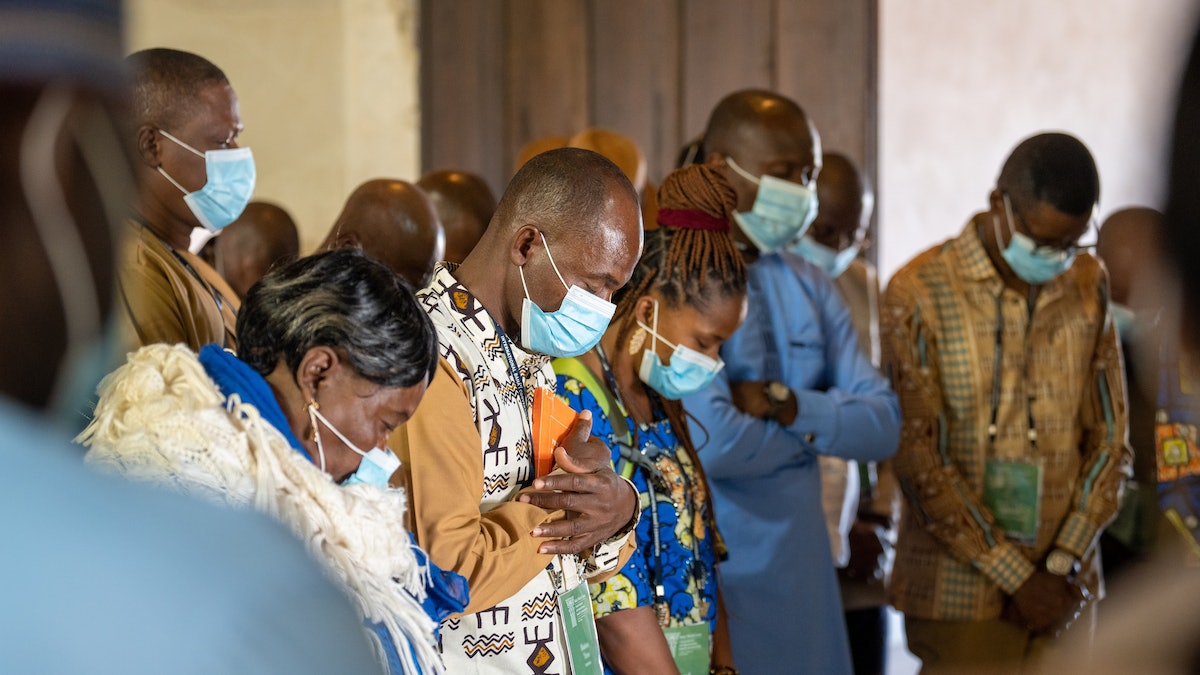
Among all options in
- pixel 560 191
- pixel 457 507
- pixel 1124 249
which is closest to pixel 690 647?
pixel 457 507

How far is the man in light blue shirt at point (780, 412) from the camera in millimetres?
3365

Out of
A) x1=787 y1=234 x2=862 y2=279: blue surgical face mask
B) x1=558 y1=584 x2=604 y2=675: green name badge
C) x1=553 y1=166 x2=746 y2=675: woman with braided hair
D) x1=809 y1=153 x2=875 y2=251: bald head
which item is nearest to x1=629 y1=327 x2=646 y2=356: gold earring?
x1=553 y1=166 x2=746 y2=675: woman with braided hair

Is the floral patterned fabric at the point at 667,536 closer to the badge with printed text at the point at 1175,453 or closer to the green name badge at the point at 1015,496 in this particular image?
the green name badge at the point at 1015,496

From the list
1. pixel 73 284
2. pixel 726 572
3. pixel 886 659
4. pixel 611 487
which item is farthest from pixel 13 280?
pixel 886 659

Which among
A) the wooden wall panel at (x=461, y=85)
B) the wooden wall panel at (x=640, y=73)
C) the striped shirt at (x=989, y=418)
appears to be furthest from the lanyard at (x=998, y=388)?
the wooden wall panel at (x=461, y=85)

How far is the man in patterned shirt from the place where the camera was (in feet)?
6.48

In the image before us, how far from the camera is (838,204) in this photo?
5121 mm

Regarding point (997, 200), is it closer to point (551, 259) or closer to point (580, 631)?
point (551, 259)

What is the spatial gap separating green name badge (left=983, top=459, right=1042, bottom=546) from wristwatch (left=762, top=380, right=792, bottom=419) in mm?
941

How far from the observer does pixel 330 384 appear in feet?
5.46

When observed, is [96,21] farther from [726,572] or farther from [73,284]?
[726,572]

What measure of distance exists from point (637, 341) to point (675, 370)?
115 millimetres

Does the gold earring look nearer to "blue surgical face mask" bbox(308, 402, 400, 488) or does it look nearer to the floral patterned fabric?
the floral patterned fabric

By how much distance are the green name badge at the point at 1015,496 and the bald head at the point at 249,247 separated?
2438mm
